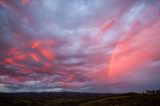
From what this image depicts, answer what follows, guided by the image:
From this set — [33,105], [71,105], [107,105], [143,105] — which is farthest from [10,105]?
[143,105]

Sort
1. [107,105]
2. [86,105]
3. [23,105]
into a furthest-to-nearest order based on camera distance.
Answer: [23,105] < [86,105] < [107,105]

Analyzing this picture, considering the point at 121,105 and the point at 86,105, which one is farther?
the point at 86,105

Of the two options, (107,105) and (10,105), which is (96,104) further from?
(10,105)

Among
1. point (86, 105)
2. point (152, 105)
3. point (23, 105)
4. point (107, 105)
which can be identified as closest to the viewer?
point (152, 105)

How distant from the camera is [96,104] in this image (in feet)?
595

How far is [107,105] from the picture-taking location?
16912 cm

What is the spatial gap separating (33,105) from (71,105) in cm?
4167

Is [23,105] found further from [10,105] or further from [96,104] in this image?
[96,104]

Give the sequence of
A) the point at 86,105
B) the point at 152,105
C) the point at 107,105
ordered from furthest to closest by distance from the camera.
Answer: the point at 86,105 → the point at 107,105 → the point at 152,105

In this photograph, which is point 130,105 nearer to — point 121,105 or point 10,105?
point 121,105

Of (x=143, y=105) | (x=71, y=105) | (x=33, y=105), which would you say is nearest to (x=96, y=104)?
(x=71, y=105)

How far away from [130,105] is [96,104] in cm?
3953

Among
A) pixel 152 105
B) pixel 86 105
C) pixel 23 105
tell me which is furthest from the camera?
pixel 23 105

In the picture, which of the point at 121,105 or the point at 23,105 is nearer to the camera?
the point at 121,105
